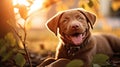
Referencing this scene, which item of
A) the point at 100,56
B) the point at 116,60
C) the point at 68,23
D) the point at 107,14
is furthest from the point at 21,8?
the point at 107,14

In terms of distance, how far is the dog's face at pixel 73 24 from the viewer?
6.33 m

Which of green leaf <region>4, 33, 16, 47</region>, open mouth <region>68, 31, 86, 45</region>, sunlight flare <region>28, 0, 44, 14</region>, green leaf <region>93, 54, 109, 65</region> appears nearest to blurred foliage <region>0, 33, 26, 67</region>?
green leaf <region>4, 33, 16, 47</region>

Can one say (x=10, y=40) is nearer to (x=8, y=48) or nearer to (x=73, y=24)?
(x=8, y=48)

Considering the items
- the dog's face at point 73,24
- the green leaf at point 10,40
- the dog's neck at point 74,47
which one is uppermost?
the dog's face at point 73,24

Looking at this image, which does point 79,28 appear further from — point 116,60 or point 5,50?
point 116,60

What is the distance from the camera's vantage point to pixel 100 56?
19.2ft

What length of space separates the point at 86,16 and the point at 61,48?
1.73 ft

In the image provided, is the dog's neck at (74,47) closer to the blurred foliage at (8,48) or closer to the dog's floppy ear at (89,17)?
the dog's floppy ear at (89,17)

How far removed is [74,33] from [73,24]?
0.34ft

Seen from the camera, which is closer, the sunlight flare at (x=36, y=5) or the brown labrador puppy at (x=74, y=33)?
the brown labrador puppy at (x=74, y=33)

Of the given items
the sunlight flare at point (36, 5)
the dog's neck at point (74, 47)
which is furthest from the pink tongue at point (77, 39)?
the sunlight flare at point (36, 5)

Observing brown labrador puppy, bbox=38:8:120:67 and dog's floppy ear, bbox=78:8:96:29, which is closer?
brown labrador puppy, bbox=38:8:120:67

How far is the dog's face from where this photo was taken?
633 cm

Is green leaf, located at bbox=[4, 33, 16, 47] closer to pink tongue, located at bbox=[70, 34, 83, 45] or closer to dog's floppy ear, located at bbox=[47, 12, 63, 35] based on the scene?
dog's floppy ear, located at bbox=[47, 12, 63, 35]
